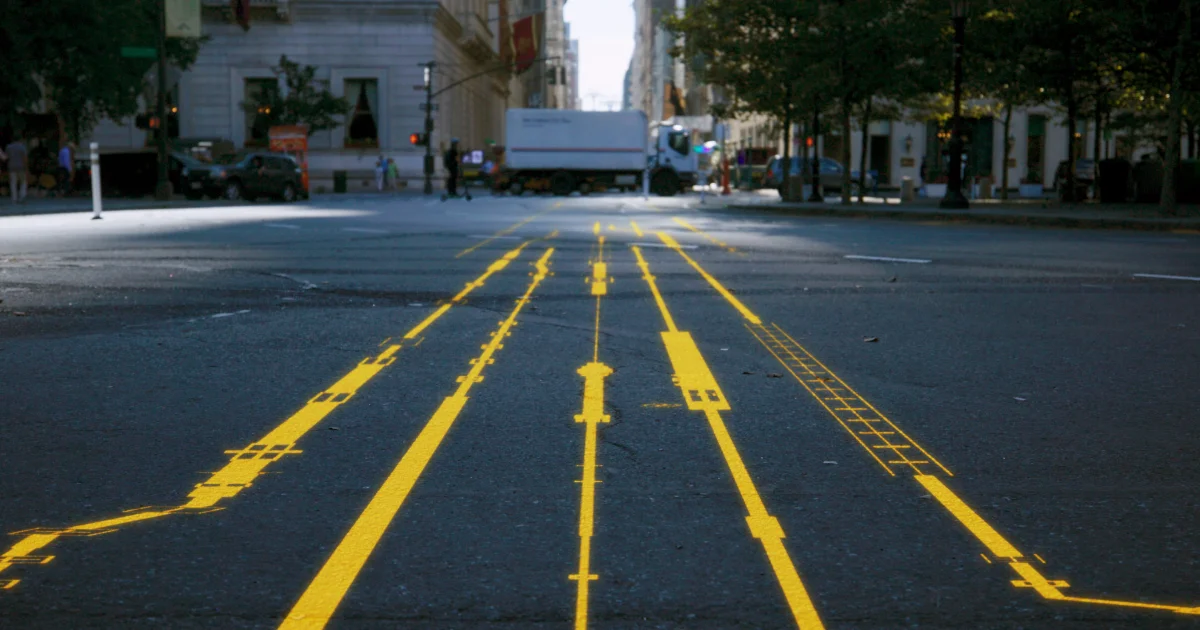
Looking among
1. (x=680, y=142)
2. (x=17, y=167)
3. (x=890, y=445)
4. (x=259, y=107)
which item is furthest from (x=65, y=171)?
(x=890, y=445)

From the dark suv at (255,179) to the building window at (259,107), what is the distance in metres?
18.3

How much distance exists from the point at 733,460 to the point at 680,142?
199ft

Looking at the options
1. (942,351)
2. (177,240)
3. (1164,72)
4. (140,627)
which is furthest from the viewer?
(1164,72)

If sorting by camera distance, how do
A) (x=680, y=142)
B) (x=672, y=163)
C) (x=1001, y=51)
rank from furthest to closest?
(x=672, y=163) < (x=680, y=142) < (x=1001, y=51)

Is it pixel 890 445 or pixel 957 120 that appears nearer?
pixel 890 445

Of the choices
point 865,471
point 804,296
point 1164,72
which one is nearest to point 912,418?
point 865,471

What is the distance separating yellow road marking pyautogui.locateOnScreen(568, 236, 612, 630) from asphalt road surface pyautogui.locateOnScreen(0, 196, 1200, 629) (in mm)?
19

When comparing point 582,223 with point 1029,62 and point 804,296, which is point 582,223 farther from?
point 804,296

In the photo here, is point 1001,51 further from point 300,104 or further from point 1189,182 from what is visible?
point 300,104

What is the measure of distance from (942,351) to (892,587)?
4881 mm

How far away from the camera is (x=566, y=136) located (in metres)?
63.2

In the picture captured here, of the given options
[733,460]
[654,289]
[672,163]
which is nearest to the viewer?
[733,460]

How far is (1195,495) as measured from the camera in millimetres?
4789

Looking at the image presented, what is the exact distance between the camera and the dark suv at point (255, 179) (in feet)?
149
